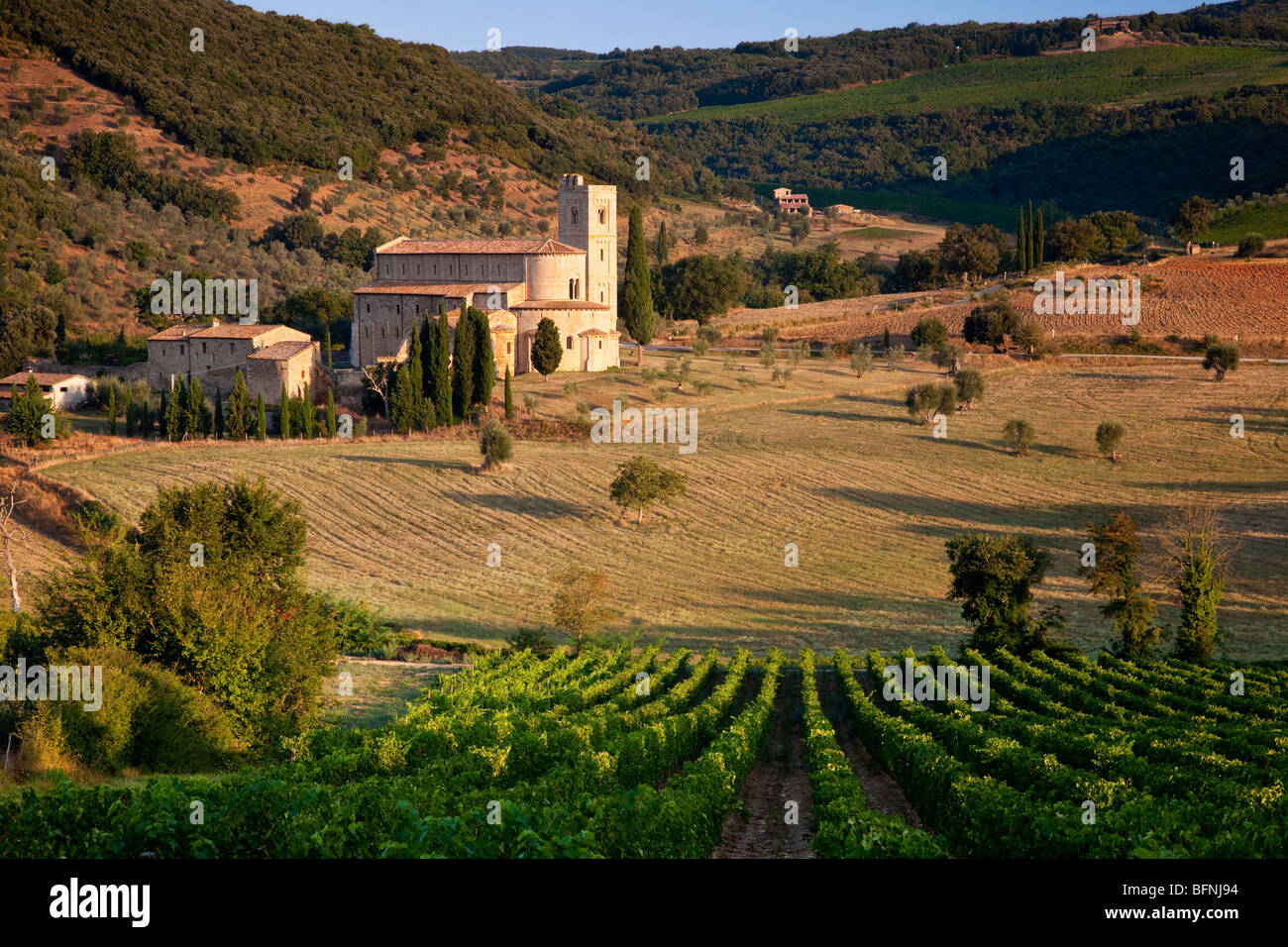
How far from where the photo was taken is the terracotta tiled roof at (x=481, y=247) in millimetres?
61500

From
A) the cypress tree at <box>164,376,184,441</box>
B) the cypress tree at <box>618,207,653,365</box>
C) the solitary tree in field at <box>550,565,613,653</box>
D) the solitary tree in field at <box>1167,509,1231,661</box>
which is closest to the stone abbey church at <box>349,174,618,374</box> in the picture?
the cypress tree at <box>618,207,653,365</box>

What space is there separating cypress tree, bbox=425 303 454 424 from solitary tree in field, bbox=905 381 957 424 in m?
19.7

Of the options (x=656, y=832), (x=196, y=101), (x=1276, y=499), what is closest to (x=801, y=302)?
(x=1276, y=499)

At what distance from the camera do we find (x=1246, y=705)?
2114 cm

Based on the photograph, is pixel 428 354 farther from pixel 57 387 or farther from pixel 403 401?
pixel 57 387

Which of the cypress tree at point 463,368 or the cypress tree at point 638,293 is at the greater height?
the cypress tree at point 638,293

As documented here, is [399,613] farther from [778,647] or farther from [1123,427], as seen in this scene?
[1123,427]

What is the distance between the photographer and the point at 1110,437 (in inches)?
1797

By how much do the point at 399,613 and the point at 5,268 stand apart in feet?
167

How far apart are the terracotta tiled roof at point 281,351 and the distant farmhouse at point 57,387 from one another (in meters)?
7.86

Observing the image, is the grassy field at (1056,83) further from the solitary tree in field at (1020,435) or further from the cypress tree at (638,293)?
the solitary tree in field at (1020,435)

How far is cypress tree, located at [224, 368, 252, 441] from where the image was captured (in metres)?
49.2

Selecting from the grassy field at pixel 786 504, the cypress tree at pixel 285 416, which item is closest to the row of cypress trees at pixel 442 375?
the grassy field at pixel 786 504
